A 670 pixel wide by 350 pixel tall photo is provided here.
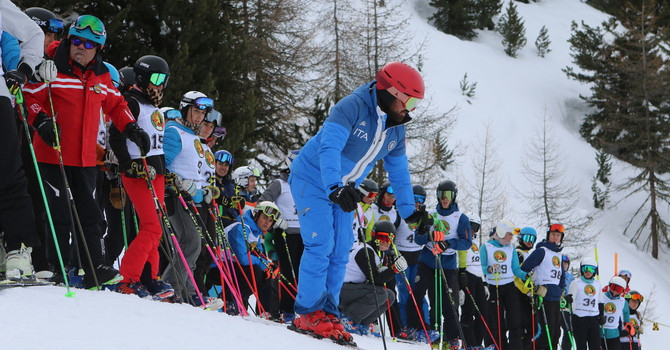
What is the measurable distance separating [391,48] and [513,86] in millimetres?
30085

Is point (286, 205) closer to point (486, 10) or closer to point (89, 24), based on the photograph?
point (89, 24)

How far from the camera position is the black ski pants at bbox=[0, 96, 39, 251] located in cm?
361

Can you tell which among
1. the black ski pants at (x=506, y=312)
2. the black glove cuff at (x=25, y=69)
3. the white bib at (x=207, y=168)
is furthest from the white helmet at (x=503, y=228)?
the black glove cuff at (x=25, y=69)

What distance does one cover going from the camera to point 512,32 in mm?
52156

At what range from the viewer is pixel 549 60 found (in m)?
53.4

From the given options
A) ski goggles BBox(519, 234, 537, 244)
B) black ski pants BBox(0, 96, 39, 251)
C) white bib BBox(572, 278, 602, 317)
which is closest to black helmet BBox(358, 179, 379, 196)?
ski goggles BBox(519, 234, 537, 244)

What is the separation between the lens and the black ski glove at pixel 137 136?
461 centimetres

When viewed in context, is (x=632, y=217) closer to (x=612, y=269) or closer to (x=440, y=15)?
(x=612, y=269)

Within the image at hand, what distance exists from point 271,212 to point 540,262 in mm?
4950

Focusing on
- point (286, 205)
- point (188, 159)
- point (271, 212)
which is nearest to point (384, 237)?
point (286, 205)

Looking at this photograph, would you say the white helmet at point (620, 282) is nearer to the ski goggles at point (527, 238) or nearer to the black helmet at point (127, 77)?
the ski goggles at point (527, 238)

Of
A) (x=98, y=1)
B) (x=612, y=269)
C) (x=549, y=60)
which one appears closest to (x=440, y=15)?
(x=549, y=60)

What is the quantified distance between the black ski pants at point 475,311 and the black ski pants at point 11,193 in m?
6.48

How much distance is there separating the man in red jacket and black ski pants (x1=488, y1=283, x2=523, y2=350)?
263 inches
